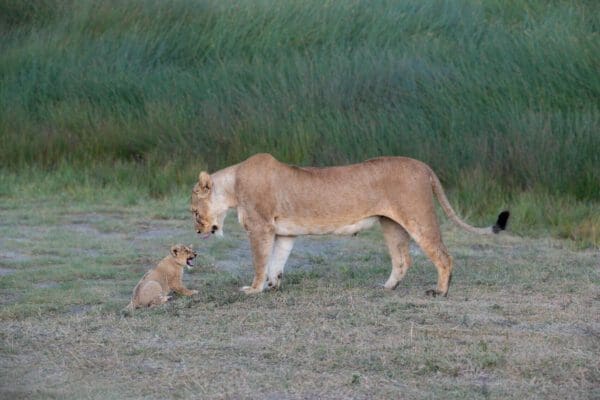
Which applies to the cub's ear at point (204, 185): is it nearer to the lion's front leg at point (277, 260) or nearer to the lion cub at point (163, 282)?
the lion cub at point (163, 282)

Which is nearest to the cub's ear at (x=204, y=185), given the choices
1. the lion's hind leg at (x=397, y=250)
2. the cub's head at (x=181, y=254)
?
the cub's head at (x=181, y=254)

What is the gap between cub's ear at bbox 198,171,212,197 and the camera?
8.78 meters

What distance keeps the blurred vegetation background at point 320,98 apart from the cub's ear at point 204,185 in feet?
12.4

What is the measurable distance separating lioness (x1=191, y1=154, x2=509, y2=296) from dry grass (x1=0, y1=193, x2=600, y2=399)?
27cm

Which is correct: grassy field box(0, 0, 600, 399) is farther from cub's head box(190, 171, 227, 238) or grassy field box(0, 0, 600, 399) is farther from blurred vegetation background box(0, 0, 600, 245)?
cub's head box(190, 171, 227, 238)

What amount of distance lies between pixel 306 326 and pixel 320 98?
7.73 metres

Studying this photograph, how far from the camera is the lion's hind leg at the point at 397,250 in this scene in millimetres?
8734

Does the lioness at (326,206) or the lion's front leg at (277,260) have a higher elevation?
the lioness at (326,206)

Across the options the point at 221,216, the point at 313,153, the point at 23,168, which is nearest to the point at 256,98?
the point at 313,153

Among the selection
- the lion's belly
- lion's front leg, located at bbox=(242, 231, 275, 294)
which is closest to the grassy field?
lion's front leg, located at bbox=(242, 231, 275, 294)

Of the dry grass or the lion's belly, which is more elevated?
the lion's belly

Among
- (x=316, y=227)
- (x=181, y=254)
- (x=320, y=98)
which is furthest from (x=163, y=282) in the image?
(x=320, y=98)

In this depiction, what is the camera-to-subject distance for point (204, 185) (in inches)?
347

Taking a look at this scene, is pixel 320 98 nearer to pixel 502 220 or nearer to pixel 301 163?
pixel 301 163
